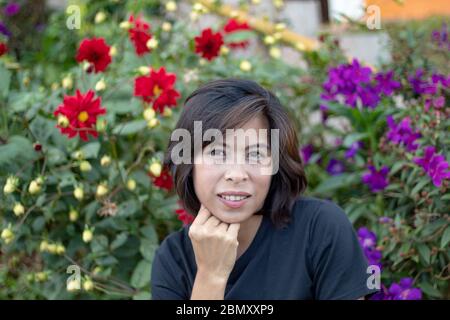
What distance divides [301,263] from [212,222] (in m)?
0.21

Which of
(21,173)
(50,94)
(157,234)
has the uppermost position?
(50,94)

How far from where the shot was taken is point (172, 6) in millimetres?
2350

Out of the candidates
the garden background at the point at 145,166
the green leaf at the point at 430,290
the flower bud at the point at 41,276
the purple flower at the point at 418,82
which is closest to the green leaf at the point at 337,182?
the garden background at the point at 145,166

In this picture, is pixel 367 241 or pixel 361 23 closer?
pixel 367 241

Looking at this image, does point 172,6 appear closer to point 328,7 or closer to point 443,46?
point 443,46

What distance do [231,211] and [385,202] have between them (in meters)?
0.80

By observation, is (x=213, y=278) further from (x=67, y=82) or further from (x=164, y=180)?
(x=67, y=82)

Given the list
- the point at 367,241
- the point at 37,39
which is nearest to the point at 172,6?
the point at 367,241

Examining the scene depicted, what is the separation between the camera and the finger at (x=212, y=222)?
1.45 meters

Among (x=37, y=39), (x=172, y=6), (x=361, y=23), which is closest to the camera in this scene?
(x=172, y=6)

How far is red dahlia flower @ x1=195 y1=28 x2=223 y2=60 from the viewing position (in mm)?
2127

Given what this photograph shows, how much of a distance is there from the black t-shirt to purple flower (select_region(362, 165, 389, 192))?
54 centimetres

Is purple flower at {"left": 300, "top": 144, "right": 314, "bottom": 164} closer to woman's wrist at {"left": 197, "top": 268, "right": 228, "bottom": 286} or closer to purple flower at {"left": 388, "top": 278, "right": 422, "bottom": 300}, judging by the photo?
purple flower at {"left": 388, "top": 278, "right": 422, "bottom": 300}

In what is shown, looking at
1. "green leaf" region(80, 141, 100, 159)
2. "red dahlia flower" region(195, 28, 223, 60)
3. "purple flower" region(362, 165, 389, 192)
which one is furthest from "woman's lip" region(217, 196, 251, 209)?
"red dahlia flower" region(195, 28, 223, 60)
